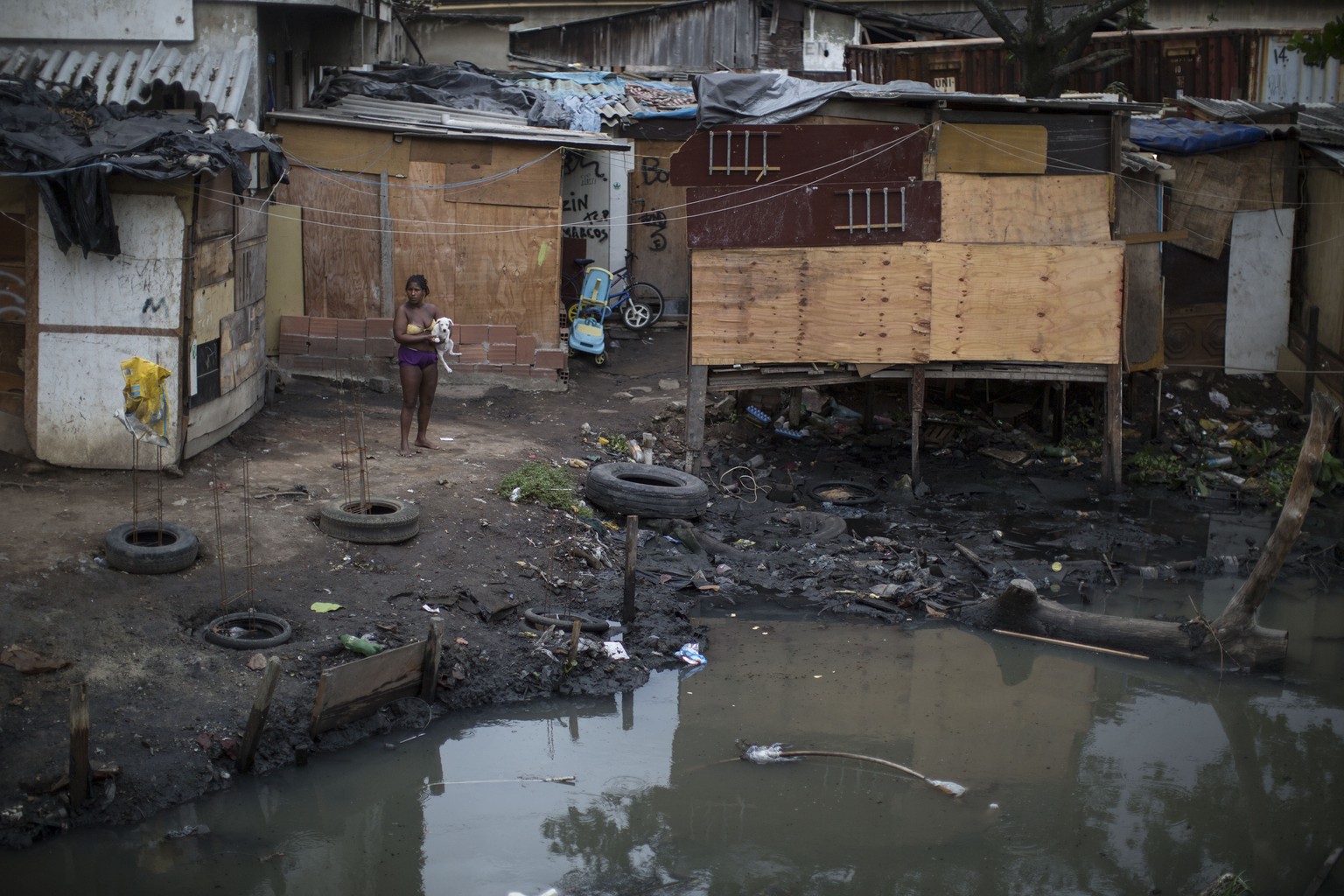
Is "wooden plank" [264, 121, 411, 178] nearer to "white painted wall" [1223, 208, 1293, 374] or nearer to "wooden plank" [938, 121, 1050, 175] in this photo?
"wooden plank" [938, 121, 1050, 175]

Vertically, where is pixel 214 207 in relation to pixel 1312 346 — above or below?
above

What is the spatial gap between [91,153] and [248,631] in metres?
4.07

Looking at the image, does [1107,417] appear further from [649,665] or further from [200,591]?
[200,591]

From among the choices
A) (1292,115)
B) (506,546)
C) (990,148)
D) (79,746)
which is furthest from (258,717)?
(1292,115)

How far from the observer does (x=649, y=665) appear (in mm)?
9383

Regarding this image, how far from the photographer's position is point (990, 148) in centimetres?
1309

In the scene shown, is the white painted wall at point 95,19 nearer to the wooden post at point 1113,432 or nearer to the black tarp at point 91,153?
the black tarp at point 91,153

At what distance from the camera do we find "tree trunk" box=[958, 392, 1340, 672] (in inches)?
347

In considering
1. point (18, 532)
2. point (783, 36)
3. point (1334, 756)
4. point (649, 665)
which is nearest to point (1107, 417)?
point (1334, 756)

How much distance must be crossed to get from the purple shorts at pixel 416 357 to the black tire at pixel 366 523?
2.22m

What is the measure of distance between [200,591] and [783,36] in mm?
18458

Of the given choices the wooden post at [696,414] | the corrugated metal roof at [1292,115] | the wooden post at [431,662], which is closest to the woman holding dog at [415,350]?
the wooden post at [696,414]

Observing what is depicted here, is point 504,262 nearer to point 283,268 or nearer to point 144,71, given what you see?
point 283,268

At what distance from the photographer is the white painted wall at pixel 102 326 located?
33.9ft
